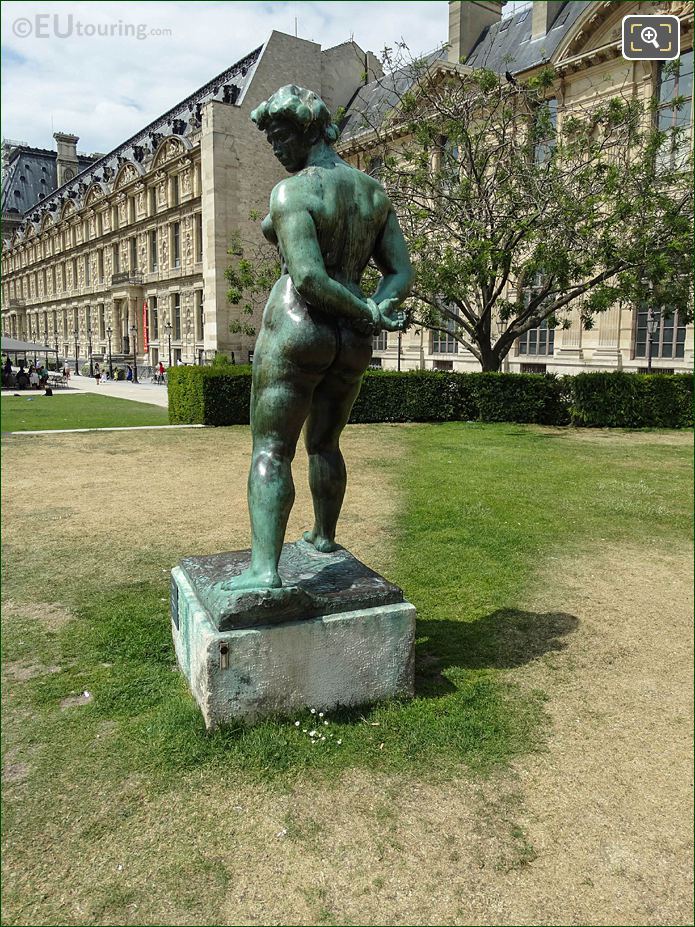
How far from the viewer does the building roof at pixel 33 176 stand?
77875 millimetres

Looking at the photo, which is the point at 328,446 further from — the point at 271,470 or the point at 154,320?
the point at 154,320

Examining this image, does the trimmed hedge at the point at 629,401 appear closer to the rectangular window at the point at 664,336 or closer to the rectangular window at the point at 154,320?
the rectangular window at the point at 664,336

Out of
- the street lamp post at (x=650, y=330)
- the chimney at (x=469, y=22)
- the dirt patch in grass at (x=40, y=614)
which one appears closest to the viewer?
the dirt patch in grass at (x=40, y=614)

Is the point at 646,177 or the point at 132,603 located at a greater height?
the point at 646,177

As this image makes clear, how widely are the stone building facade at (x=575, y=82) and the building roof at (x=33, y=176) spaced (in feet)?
192

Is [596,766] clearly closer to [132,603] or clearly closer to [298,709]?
[298,709]

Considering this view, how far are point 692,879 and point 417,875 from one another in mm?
854

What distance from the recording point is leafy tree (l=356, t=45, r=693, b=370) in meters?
14.0

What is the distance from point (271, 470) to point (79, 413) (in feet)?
57.9

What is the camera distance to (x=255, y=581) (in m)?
3.06

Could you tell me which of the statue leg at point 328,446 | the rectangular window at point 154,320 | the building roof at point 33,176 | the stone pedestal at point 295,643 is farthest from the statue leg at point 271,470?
the building roof at point 33,176

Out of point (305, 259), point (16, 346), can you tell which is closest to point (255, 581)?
point (305, 259)

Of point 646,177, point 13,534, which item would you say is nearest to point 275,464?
point 13,534

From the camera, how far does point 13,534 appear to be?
6426mm
